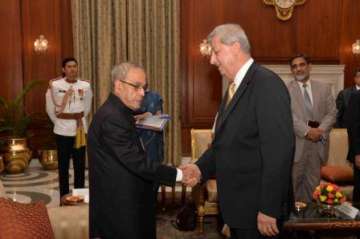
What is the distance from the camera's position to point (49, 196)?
6.24m

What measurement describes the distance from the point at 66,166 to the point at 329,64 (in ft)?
17.3

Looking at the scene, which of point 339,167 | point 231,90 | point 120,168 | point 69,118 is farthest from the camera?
point 69,118

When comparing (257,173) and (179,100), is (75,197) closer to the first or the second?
(257,173)

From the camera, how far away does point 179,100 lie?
851 centimetres

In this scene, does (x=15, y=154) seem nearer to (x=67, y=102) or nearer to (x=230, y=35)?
(x=67, y=102)

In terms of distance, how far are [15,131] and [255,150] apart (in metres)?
6.22

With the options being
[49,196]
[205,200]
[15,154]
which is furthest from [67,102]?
[15,154]

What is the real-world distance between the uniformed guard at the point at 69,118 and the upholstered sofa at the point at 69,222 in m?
2.80

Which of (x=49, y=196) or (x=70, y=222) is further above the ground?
(x=70, y=222)

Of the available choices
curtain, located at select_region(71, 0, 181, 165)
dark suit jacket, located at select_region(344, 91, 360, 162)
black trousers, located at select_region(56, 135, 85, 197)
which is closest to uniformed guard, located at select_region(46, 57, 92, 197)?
black trousers, located at select_region(56, 135, 85, 197)

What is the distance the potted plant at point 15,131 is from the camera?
744cm

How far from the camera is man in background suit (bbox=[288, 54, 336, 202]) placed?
177 inches

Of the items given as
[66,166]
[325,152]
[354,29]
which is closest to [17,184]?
[66,166]

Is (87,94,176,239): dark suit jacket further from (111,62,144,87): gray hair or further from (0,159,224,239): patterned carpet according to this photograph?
(0,159,224,239): patterned carpet
